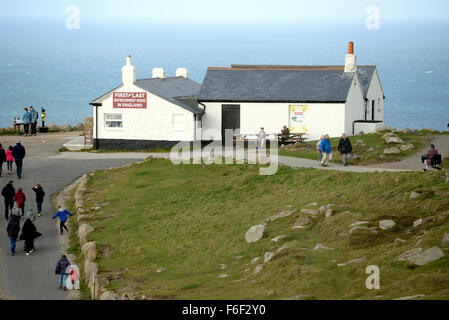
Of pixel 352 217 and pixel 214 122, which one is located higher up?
pixel 214 122

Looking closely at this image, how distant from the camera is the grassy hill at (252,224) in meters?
19.1

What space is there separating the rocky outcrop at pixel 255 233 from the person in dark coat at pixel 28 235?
7515 mm

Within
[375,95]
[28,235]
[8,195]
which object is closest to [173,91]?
[375,95]

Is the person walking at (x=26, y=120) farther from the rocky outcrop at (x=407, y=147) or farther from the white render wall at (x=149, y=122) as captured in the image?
the rocky outcrop at (x=407, y=147)

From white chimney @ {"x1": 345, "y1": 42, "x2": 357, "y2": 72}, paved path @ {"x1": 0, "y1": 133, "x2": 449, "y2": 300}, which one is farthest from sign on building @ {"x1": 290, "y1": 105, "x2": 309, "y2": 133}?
paved path @ {"x1": 0, "y1": 133, "x2": 449, "y2": 300}

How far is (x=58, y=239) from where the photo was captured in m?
29.5

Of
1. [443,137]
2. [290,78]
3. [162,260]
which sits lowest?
[162,260]

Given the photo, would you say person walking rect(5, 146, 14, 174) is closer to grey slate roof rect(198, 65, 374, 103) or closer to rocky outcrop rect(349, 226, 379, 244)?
grey slate roof rect(198, 65, 374, 103)

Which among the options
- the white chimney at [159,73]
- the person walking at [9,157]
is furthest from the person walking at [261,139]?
the white chimney at [159,73]

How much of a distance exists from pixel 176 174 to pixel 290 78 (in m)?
15.3

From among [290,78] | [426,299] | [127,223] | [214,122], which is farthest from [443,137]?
[426,299]

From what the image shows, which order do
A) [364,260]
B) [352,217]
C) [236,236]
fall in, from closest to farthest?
[364,260], [352,217], [236,236]

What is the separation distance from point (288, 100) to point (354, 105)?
441cm
